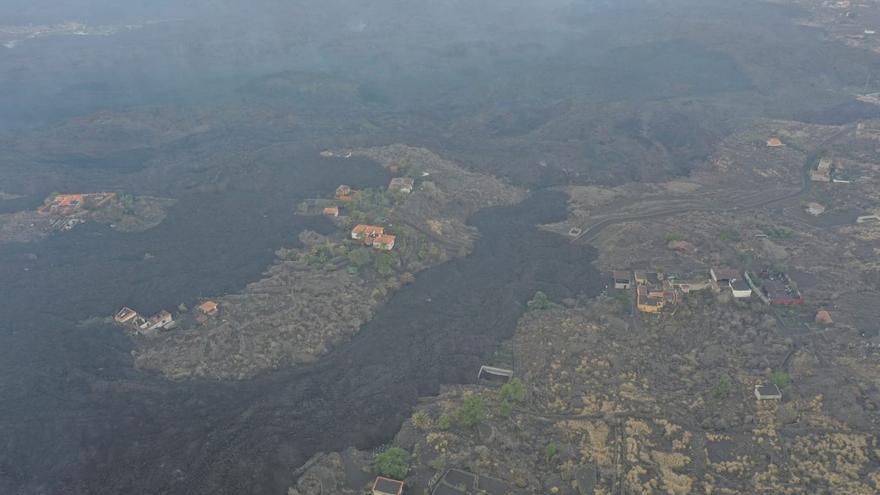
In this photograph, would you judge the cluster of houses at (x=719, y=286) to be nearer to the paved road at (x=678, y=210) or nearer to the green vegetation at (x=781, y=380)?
the green vegetation at (x=781, y=380)

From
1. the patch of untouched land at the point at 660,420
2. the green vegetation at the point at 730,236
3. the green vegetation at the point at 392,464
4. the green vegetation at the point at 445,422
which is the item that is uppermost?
the green vegetation at the point at 392,464

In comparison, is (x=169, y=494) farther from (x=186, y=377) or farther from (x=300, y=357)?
(x=300, y=357)

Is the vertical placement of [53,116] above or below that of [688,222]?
above

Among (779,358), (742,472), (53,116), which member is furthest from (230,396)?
(53,116)

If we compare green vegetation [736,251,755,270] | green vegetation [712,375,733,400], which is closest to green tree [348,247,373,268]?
green vegetation [712,375,733,400]

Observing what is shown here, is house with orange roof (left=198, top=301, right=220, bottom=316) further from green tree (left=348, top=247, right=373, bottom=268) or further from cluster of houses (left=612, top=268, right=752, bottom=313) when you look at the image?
cluster of houses (left=612, top=268, right=752, bottom=313)

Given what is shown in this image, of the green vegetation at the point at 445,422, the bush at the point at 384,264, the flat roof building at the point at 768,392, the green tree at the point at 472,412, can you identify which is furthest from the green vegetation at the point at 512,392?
the bush at the point at 384,264

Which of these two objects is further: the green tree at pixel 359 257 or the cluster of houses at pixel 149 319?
the green tree at pixel 359 257
